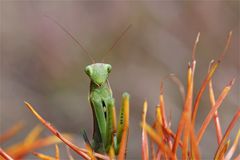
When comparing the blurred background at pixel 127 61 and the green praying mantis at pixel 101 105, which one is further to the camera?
the blurred background at pixel 127 61

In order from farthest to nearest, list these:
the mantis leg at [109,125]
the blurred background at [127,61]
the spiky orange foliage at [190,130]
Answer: the blurred background at [127,61]
the mantis leg at [109,125]
the spiky orange foliage at [190,130]

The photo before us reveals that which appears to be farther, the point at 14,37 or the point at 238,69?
the point at 14,37

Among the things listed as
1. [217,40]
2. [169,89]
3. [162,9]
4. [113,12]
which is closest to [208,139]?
[169,89]

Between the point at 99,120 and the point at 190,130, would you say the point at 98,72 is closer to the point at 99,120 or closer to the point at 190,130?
the point at 99,120

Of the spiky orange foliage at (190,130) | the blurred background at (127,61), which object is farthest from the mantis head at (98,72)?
the blurred background at (127,61)

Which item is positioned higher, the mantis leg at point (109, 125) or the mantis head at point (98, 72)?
the mantis head at point (98, 72)

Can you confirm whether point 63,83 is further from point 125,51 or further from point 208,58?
point 208,58

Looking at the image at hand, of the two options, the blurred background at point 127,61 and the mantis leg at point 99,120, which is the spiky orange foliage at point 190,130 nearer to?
the mantis leg at point 99,120

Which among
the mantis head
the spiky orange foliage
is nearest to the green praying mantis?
the mantis head
